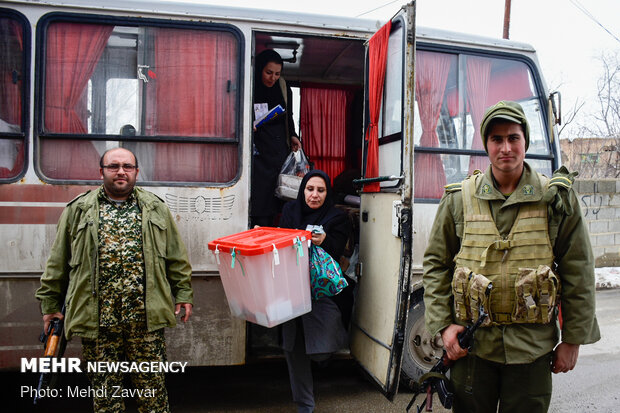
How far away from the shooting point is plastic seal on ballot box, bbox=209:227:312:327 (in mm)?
2893

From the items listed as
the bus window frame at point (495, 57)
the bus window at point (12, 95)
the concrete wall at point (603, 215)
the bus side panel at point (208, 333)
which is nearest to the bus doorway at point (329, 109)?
the bus window frame at point (495, 57)

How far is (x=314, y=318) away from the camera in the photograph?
3.38 meters

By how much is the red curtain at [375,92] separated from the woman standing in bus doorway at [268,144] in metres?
0.93

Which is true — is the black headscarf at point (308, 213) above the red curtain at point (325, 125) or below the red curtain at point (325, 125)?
below

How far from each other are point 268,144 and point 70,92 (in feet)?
5.40

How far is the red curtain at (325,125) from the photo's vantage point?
5727 millimetres

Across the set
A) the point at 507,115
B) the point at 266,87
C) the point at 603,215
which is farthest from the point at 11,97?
the point at 603,215

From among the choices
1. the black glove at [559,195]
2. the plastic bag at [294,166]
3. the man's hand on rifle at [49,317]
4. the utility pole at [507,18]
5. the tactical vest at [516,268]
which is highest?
the utility pole at [507,18]

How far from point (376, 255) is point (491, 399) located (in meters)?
1.40

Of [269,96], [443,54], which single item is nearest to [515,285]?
[443,54]

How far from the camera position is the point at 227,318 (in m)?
3.54

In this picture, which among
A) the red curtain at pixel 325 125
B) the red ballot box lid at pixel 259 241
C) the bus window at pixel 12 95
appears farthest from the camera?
the red curtain at pixel 325 125

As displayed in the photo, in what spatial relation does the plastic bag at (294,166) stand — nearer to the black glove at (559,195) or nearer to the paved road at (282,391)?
the paved road at (282,391)

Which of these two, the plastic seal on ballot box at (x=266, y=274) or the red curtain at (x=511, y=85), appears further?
the red curtain at (x=511, y=85)
